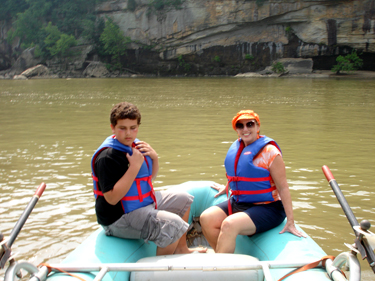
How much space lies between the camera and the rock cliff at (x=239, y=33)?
28.0m

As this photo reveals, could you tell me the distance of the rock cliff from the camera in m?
28.0

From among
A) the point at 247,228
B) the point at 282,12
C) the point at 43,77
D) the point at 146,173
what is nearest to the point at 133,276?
the point at 146,173

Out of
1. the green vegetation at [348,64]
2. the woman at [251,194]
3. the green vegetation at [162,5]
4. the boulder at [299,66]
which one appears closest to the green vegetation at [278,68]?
the boulder at [299,66]

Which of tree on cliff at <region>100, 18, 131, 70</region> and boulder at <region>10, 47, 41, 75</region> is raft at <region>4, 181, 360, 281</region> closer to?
tree on cliff at <region>100, 18, 131, 70</region>

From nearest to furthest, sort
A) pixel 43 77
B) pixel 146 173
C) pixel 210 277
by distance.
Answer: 1. pixel 210 277
2. pixel 146 173
3. pixel 43 77

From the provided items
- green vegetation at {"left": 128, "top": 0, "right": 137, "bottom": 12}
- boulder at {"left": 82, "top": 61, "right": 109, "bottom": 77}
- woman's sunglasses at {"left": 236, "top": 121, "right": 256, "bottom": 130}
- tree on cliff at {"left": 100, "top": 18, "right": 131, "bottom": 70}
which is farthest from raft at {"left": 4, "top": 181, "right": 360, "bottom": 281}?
green vegetation at {"left": 128, "top": 0, "right": 137, "bottom": 12}

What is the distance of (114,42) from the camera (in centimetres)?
3653

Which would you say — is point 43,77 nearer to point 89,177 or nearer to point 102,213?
point 89,177

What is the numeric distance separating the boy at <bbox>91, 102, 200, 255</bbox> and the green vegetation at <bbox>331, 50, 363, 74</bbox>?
85.6ft

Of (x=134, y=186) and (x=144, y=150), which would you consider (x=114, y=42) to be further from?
(x=134, y=186)

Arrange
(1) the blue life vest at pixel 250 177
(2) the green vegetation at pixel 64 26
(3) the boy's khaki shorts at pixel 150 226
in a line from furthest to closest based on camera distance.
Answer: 1. (2) the green vegetation at pixel 64 26
2. (1) the blue life vest at pixel 250 177
3. (3) the boy's khaki shorts at pixel 150 226

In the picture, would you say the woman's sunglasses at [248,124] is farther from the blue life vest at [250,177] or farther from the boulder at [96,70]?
the boulder at [96,70]

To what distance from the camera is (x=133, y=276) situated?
1949 millimetres

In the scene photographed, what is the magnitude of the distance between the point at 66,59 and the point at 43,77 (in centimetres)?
329
